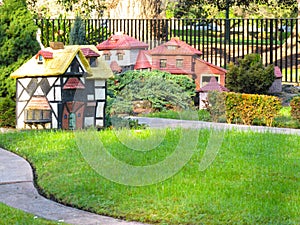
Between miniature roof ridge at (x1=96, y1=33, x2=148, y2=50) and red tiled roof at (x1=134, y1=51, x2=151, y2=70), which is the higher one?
miniature roof ridge at (x1=96, y1=33, x2=148, y2=50)

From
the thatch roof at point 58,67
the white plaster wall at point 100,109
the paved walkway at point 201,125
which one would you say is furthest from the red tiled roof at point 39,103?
the paved walkway at point 201,125

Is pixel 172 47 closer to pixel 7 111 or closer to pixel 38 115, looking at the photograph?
pixel 7 111

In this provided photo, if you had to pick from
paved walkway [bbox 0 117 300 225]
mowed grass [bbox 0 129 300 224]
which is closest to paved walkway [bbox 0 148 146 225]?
paved walkway [bbox 0 117 300 225]

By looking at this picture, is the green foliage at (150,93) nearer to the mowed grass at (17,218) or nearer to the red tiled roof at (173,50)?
the red tiled roof at (173,50)

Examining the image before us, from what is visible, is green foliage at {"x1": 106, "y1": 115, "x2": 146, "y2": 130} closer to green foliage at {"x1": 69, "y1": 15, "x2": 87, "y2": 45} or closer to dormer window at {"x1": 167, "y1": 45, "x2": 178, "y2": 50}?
dormer window at {"x1": 167, "y1": 45, "x2": 178, "y2": 50}

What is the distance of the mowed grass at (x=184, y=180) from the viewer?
691 cm

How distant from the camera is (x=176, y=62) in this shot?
1558cm

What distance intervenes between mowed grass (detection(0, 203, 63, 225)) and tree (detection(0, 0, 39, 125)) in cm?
616

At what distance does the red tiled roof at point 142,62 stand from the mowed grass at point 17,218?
8718 millimetres

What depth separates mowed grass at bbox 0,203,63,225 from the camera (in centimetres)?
660

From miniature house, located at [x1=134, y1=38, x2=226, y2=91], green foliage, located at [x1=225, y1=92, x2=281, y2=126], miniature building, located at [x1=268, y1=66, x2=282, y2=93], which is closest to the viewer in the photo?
green foliage, located at [x1=225, y1=92, x2=281, y2=126]

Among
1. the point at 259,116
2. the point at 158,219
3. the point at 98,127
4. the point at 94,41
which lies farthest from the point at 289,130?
the point at 94,41

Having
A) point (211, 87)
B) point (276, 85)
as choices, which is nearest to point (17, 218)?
point (211, 87)

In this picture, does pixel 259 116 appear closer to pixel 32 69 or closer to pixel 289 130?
pixel 289 130
